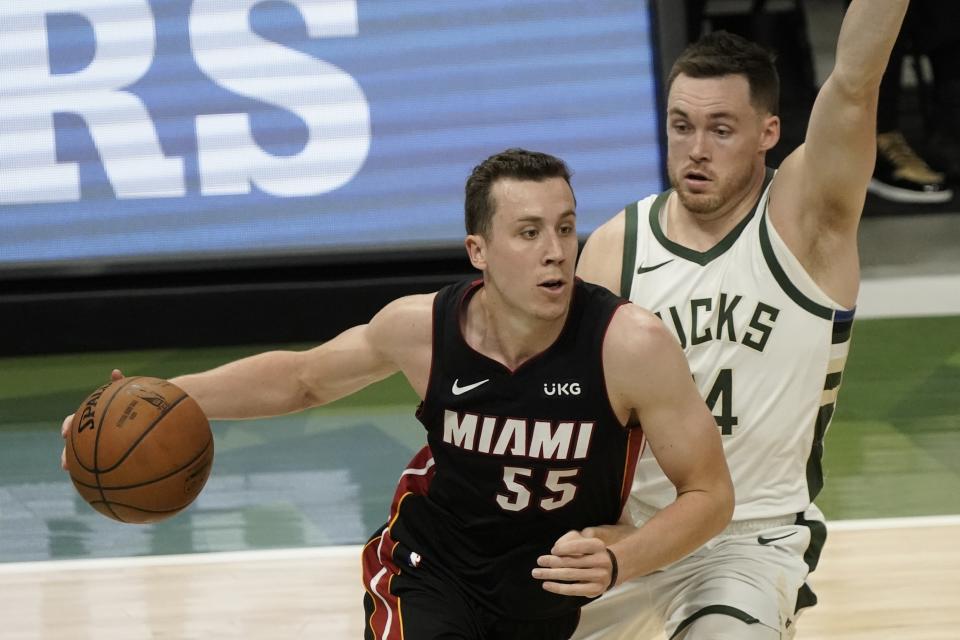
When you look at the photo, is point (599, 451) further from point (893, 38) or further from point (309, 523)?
point (309, 523)

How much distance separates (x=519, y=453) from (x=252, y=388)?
773 mm

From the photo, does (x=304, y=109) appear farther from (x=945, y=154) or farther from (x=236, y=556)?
(x=945, y=154)

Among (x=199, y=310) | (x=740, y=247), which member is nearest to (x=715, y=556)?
(x=740, y=247)

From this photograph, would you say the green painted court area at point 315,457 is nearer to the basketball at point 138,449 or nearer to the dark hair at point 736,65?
the basketball at point 138,449

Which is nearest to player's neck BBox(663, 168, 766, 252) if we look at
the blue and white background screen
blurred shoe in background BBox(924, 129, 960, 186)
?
the blue and white background screen

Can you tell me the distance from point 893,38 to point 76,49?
5.10 metres

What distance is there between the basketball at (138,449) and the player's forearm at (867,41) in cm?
183

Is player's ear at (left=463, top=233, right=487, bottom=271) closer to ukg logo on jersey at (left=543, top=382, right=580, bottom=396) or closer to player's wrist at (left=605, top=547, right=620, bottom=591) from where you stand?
ukg logo on jersey at (left=543, top=382, right=580, bottom=396)

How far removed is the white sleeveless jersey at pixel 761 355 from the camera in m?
3.67

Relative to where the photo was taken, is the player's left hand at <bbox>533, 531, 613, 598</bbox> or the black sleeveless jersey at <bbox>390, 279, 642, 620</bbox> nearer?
the player's left hand at <bbox>533, 531, 613, 598</bbox>

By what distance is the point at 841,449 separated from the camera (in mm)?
6199

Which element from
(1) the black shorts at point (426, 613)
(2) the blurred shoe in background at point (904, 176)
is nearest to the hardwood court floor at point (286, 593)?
(1) the black shorts at point (426, 613)

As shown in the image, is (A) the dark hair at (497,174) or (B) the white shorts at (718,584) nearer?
(A) the dark hair at (497,174)

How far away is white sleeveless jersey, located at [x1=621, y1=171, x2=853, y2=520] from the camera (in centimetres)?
367
